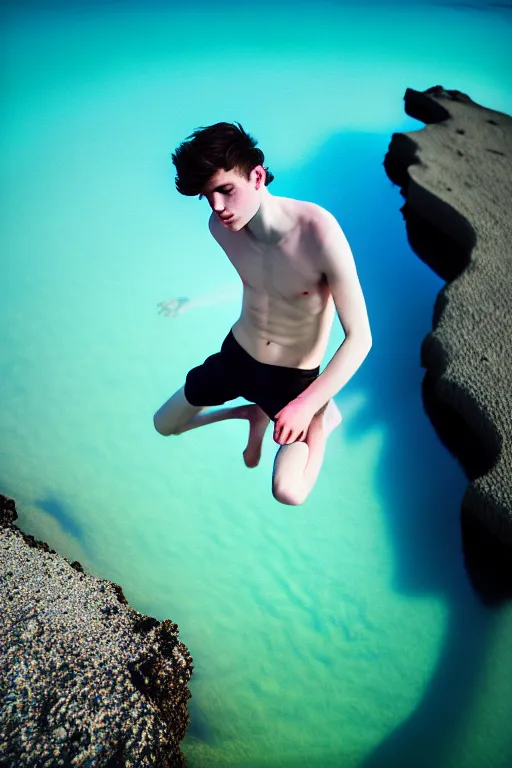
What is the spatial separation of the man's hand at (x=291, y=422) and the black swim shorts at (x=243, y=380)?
0.15 meters

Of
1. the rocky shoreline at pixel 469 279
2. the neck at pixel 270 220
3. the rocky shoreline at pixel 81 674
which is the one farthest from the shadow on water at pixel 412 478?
the neck at pixel 270 220

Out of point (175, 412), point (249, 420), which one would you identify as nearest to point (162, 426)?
point (175, 412)

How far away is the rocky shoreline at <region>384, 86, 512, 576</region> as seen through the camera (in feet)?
4.22

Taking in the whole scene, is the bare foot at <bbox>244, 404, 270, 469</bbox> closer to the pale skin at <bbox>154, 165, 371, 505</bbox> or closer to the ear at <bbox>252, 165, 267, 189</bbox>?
the pale skin at <bbox>154, 165, 371, 505</bbox>

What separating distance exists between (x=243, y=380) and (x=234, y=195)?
33cm

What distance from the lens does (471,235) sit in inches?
71.6

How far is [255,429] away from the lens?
1.24m

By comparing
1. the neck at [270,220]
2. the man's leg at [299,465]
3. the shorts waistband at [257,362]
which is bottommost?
the man's leg at [299,465]

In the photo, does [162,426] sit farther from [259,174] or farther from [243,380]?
[259,174]

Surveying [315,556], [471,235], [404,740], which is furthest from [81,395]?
[471,235]

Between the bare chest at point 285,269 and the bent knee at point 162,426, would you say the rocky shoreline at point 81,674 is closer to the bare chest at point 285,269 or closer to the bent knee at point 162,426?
the bent knee at point 162,426

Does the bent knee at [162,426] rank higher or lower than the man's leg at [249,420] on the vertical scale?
lower

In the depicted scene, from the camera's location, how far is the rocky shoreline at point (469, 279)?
129 centimetres

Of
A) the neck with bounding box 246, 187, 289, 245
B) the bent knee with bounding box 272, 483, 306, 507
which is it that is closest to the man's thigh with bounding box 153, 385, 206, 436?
the bent knee with bounding box 272, 483, 306, 507
